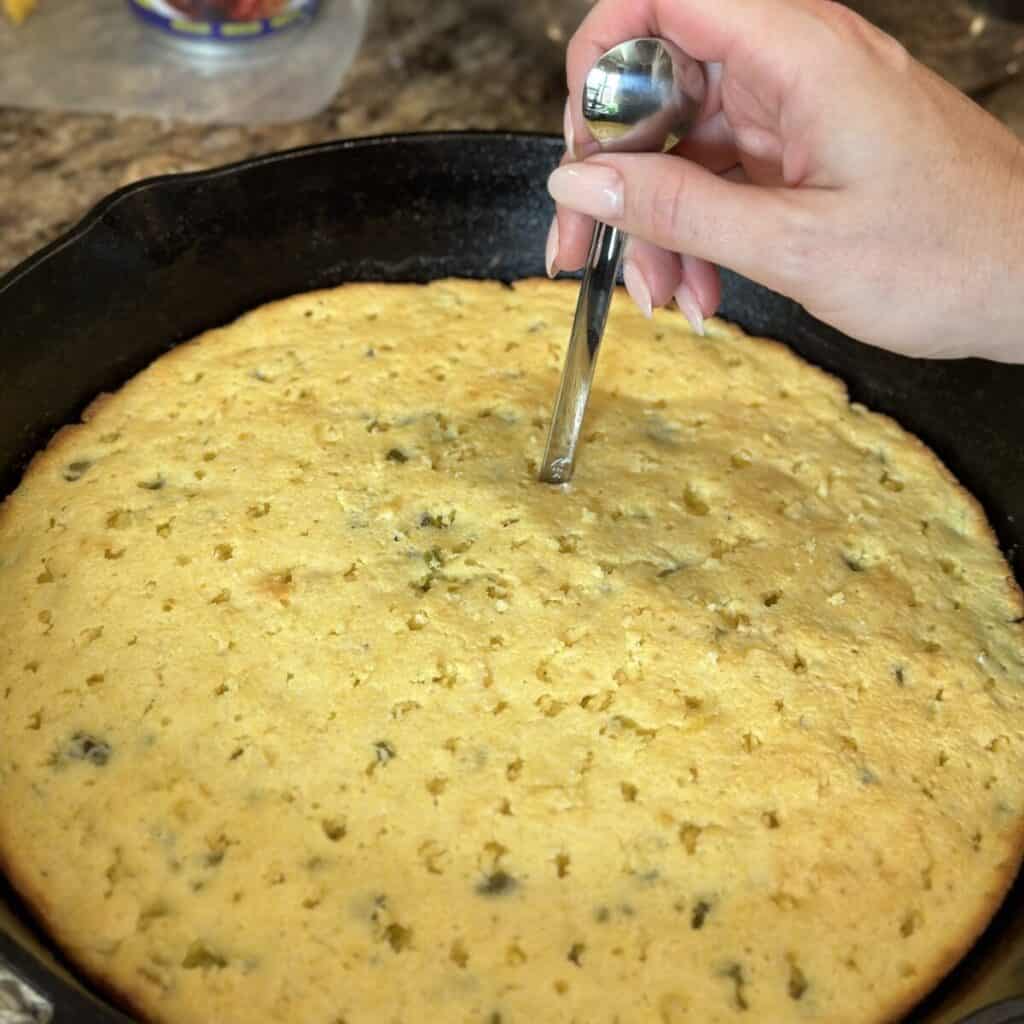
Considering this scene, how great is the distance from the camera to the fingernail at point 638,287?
117 centimetres

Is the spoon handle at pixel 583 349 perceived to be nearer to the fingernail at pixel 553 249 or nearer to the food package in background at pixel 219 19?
the fingernail at pixel 553 249

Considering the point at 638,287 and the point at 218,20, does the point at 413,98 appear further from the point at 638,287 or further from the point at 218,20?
the point at 638,287

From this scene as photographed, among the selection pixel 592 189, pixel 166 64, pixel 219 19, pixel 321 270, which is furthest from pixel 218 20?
pixel 592 189

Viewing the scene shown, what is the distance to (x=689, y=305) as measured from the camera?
125 centimetres

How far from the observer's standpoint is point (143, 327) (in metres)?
1.29

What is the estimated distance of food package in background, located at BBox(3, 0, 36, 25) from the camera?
74.5 inches

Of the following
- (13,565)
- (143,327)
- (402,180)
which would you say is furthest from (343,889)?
(402,180)

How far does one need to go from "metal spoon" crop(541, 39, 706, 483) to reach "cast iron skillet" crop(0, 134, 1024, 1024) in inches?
14.6

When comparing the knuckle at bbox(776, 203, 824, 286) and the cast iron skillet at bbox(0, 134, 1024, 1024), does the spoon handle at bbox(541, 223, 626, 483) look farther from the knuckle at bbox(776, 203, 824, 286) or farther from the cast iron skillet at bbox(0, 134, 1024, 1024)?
the cast iron skillet at bbox(0, 134, 1024, 1024)

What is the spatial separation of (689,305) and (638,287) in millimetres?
90

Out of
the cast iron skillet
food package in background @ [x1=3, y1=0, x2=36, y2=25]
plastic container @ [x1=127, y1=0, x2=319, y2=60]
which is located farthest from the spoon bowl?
food package in background @ [x1=3, y1=0, x2=36, y2=25]

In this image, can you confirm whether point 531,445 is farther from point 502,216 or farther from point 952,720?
point 952,720

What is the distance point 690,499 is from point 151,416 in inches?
23.4

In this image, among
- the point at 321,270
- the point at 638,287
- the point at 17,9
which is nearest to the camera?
the point at 638,287
